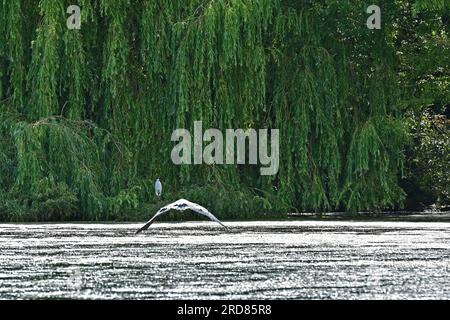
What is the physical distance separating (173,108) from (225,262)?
9.58 m

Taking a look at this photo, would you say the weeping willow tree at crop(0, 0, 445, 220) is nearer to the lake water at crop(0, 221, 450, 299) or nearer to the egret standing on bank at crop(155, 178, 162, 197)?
the egret standing on bank at crop(155, 178, 162, 197)

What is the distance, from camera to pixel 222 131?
25.3m

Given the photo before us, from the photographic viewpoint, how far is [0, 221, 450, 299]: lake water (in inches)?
508

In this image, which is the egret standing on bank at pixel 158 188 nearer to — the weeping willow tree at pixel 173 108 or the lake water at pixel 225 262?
the weeping willow tree at pixel 173 108

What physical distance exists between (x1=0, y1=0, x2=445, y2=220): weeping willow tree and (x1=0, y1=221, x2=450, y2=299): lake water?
2.13 meters

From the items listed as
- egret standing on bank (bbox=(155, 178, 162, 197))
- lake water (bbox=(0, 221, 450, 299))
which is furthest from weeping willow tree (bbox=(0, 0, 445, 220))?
lake water (bbox=(0, 221, 450, 299))

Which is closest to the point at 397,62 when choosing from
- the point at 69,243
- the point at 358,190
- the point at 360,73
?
the point at 360,73

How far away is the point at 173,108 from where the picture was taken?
979 inches

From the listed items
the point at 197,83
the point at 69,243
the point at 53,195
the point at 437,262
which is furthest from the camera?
the point at 197,83

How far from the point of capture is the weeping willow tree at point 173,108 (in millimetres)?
23688

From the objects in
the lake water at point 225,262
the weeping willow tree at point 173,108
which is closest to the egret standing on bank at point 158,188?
the weeping willow tree at point 173,108

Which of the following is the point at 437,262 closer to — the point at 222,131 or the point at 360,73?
the point at 222,131
